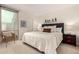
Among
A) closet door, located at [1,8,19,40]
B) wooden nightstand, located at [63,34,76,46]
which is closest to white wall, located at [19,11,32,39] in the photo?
closet door, located at [1,8,19,40]

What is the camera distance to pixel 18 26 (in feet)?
8.77

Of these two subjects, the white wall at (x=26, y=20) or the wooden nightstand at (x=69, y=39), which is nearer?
the white wall at (x=26, y=20)

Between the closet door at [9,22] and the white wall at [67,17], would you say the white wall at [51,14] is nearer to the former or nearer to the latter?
the white wall at [67,17]

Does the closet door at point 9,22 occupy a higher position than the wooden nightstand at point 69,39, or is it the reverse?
the closet door at point 9,22

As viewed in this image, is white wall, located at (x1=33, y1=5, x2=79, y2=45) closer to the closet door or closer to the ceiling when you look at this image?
the ceiling

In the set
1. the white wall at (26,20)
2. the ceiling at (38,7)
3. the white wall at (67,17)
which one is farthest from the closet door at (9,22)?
the white wall at (67,17)

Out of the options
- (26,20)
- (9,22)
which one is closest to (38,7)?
(26,20)

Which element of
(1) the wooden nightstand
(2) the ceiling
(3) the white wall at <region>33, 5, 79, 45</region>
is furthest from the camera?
(1) the wooden nightstand

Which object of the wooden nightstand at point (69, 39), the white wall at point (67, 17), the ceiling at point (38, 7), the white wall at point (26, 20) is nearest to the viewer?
the ceiling at point (38, 7)

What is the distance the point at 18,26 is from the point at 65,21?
197cm

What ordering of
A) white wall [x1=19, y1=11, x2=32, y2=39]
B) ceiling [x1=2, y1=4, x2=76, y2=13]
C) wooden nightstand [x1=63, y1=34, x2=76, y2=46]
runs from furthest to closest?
1. wooden nightstand [x1=63, y1=34, x2=76, y2=46]
2. white wall [x1=19, y1=11, x2=32, y2=39]
3. ceiling [x1=2, y1=4, x2=76, y2=13]

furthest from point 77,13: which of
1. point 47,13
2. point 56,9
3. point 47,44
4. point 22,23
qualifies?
point 22,23

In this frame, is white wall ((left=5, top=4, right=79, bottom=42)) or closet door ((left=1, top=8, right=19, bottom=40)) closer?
closet door ((left=1, top=8, right=19, bottom=40))

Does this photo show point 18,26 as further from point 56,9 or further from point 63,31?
point 63,31
